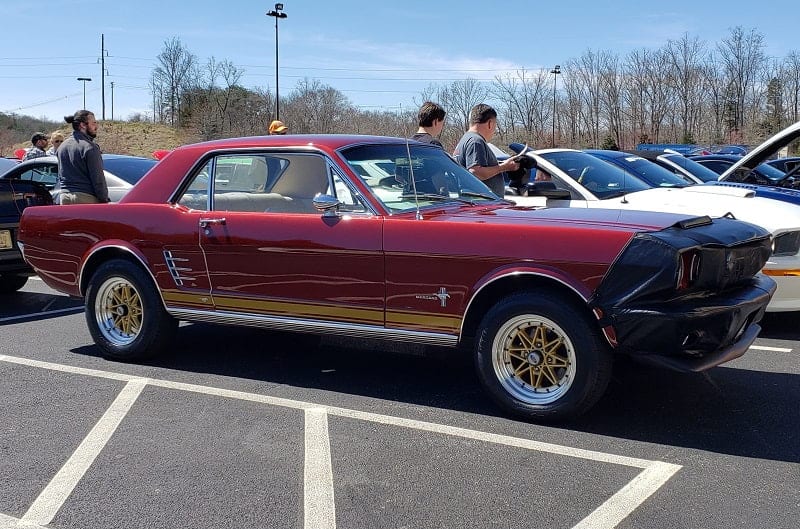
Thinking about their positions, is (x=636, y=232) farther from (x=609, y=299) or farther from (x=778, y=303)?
(x=778, y=303)

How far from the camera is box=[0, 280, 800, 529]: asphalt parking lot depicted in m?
3.33

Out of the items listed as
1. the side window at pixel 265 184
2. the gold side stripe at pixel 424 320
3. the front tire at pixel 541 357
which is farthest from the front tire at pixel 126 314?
the front tire at pixel 541 357

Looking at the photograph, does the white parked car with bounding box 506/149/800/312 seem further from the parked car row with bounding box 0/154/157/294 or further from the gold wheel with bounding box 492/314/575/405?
the parked car row with bounding box 0/154/157/294

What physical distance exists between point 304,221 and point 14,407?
6.77 feet

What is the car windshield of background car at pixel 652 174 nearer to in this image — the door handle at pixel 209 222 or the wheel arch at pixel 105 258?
the door handle at pixel 209 222

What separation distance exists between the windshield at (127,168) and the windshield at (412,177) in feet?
16.5

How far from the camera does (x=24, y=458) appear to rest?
13.1 feet

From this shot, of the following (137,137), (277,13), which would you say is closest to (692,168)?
(277,13)

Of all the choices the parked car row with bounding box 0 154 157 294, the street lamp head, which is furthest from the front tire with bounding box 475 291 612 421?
the street lamp head

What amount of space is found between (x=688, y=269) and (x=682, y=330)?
1.11 feet

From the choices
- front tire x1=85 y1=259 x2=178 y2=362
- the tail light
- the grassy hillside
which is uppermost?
the grassy hillside

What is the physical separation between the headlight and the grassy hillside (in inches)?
2057

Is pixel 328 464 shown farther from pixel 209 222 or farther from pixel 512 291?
pixel 209 222

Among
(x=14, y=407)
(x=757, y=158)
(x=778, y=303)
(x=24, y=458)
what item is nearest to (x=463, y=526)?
(x=24, y=458)
